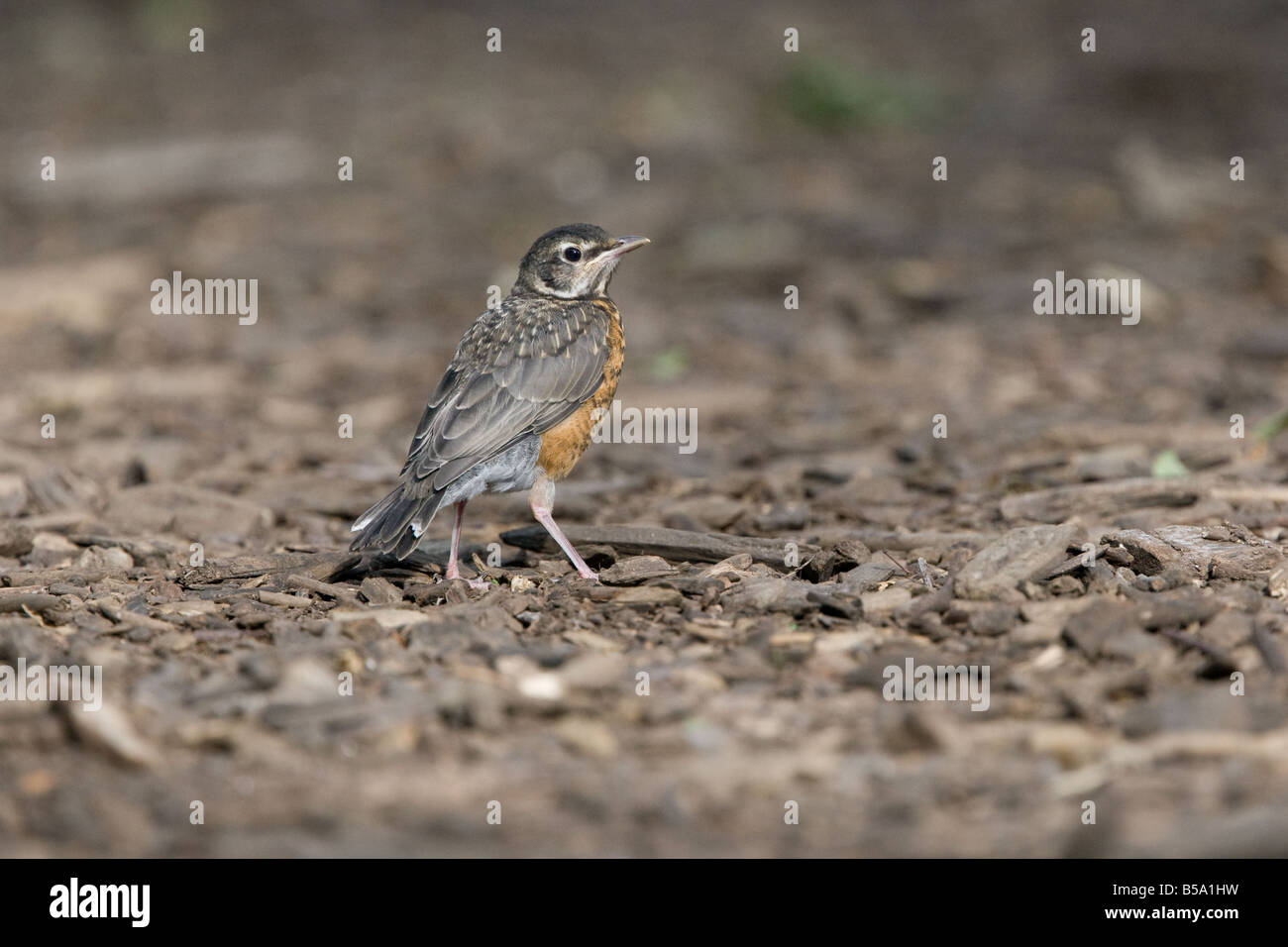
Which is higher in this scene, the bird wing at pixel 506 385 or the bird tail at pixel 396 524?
the bird wing at pixel 506 385

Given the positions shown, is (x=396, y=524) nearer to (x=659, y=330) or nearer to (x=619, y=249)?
(x=619, y=249)

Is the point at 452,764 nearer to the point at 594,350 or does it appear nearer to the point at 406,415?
the point at 594,350

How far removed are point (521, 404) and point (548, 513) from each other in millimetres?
588

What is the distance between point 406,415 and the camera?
417 inches

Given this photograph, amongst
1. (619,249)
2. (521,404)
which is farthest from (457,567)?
(619,249)

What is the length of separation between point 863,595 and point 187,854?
3034mm

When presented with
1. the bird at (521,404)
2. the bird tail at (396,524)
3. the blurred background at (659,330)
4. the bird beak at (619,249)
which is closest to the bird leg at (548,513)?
the bird at (521,404)

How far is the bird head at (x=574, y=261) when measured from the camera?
8.26 m

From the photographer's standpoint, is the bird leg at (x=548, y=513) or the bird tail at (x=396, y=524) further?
the bird leg at (x=548, y=513)

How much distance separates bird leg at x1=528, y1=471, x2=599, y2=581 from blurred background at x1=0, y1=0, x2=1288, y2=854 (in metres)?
0.86

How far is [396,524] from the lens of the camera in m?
6.84

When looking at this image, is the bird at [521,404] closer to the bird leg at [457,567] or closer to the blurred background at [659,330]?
the bird leg at [457,567]

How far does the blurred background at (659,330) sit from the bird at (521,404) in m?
0.90

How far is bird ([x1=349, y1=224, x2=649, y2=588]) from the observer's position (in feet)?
23.2
